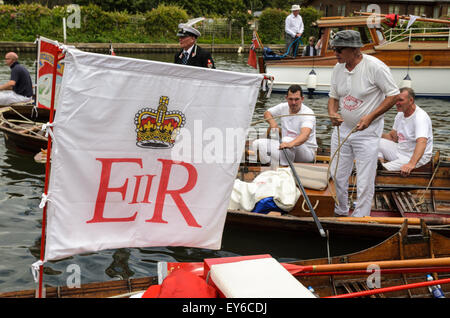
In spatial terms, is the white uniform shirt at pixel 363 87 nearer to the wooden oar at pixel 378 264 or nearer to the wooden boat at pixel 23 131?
the wooden oar at pixel 378 264

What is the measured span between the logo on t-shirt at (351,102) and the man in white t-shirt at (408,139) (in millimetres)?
1467

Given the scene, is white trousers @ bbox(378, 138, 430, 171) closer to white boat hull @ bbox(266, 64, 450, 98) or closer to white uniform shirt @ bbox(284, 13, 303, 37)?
white boat hull @ bbox(266, 64, 450, 98)

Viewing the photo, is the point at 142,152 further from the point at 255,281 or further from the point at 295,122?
the point at 295,122

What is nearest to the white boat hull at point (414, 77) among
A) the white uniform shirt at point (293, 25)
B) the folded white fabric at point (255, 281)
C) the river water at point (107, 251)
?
the white uniform shirt at point (293, 25)

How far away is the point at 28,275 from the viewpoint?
18.0ft

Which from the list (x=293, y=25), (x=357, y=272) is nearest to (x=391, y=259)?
(x=357, y=272)

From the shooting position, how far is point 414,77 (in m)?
17.4

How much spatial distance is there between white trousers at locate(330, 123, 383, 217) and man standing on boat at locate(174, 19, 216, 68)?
2486 mm

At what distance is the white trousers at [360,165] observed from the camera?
5.81m

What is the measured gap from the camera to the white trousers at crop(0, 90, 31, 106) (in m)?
11.9

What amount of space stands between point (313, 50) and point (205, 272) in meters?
17.3

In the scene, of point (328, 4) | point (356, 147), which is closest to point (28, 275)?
point (356, 147)

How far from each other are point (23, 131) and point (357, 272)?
8.06 meters
